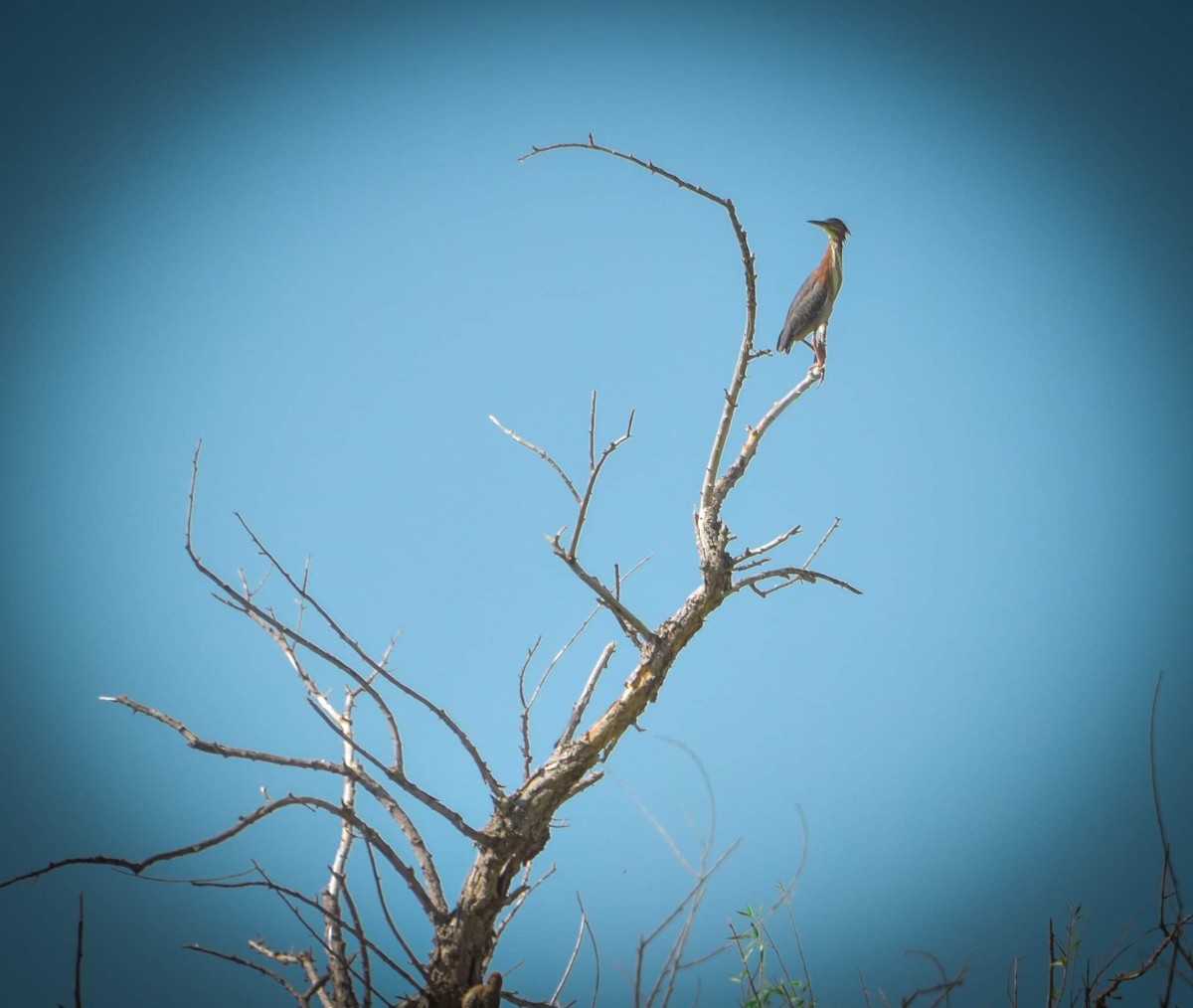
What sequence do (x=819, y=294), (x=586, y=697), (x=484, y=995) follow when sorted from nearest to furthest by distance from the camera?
(x=484, y=995)
(x=586, y=697)
(x=819, y=294)

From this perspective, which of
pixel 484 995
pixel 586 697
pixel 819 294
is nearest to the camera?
pixel 484 995

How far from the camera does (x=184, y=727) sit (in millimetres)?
1611

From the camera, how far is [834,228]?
14.5 feet

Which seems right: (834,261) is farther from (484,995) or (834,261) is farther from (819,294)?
(484,995)

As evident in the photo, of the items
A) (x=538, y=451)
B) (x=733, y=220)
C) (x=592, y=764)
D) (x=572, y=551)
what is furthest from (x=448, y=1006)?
(x=733, y=220)

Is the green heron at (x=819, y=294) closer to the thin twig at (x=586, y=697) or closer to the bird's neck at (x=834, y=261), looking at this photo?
the bird's neck at (x=834, y=261)

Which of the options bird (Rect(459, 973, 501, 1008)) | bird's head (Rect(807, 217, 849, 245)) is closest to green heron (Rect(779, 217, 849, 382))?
bird's head (Rect(807, 217, 849, 245))

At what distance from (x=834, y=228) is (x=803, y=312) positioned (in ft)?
1.38

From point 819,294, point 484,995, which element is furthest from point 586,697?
point 819,294

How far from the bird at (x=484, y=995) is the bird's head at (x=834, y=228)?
3689mm

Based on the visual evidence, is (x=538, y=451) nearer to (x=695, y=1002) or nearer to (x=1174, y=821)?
(x=695, y=1002)

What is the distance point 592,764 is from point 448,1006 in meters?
0.48

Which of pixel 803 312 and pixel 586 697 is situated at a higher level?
pixel 803 312

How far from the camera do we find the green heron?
4.23 meters
